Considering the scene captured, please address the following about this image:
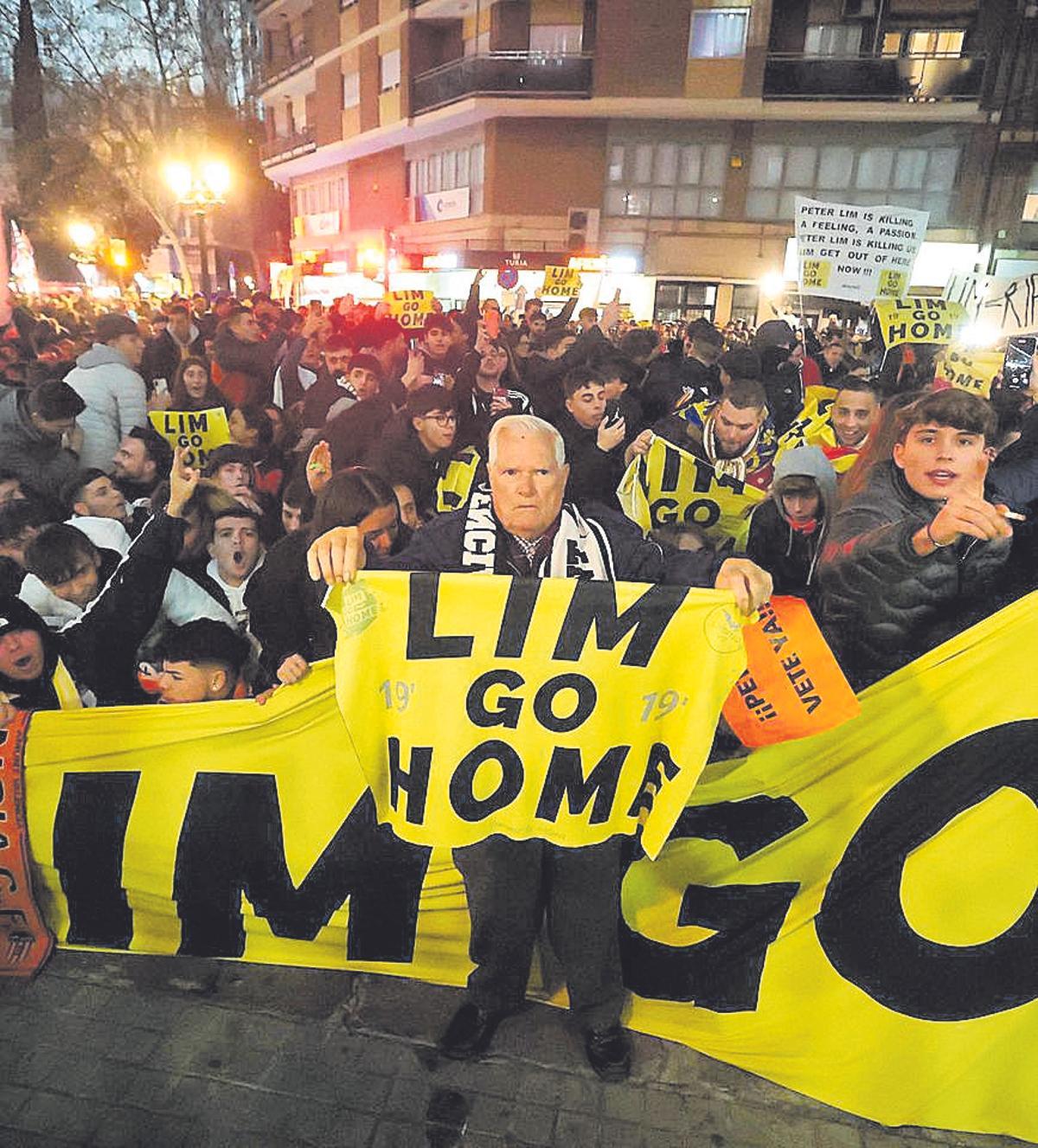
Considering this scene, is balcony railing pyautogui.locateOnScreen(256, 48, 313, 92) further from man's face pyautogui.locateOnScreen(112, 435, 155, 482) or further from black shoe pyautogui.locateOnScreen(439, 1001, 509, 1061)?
black shoe pyautogui.locateOnScreen(439, 1001, 509, 1061)

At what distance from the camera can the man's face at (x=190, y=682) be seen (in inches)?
117

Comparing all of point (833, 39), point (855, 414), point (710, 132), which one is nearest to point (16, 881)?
point (855, 414)

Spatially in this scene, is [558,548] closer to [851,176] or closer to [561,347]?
[561,347]

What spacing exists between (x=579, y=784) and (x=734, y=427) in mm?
2823

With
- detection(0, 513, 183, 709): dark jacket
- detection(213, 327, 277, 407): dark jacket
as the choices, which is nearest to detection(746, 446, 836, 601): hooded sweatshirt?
detection(0, 513, 183, 709): dark jacket

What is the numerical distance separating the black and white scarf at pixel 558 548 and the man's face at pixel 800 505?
1.25 m

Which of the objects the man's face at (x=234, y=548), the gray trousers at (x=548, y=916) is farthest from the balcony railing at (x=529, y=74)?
the gray trousers at (x=548, y=916)

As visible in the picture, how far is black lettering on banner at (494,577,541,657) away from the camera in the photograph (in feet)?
7.59

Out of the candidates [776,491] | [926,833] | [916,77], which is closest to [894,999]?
[926,833]

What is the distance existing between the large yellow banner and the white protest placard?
7.12 meters

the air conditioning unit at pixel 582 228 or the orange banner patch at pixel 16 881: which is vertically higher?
the air conditioning unit at pixel 582 228

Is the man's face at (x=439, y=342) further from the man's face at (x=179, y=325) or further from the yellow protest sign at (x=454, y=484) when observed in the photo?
the man's face at (x=179, y=325)

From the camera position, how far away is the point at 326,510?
3.42m

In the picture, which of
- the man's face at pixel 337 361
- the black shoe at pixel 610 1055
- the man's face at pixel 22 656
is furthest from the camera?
the man's face at pixel 337 361
